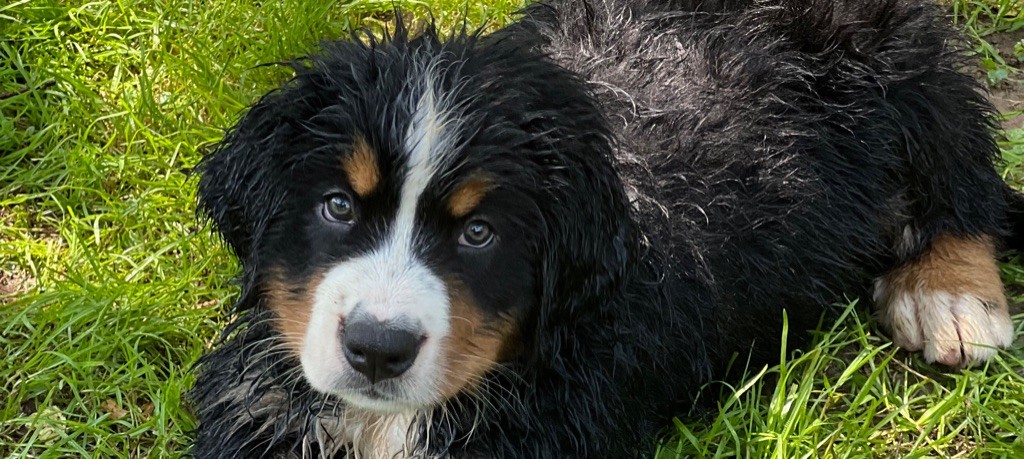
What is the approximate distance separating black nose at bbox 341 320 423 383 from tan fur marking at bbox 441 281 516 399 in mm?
106

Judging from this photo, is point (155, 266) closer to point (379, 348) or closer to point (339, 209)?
point (339, 209)

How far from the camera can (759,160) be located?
3557 mm

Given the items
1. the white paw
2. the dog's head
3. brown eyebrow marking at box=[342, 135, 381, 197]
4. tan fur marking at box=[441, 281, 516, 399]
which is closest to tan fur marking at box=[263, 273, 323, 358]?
the dog's head

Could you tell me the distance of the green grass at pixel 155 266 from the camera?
3.72 m

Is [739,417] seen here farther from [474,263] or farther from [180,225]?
[180,225]

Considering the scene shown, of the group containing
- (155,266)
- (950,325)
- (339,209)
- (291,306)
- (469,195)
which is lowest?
(155,266)

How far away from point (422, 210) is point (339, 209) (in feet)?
0.74

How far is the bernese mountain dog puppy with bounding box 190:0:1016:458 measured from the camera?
8.89ft

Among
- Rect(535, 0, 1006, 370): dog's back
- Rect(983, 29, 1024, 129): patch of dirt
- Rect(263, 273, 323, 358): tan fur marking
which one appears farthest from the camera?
Rect(983, 29, 1024, 129): patch of dirt

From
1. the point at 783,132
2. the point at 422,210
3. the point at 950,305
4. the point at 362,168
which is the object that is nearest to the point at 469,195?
the point at 422,210

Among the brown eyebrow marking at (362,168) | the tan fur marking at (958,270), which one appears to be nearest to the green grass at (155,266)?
the tan fur marking at (958,270)

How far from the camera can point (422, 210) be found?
2701 mm

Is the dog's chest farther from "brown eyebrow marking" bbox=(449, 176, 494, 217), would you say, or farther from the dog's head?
"brown eyebrow marking" bbox=(449, 176, 494, 217)

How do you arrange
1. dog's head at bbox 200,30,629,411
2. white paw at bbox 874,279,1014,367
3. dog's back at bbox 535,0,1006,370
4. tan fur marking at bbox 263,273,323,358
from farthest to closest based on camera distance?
white paw at bbox 874,279,1014,367
dog's back at bbox 535,0,1006,370
tan fur marking at bbox 263,273,323,358
dog's head at bbox 200,30,629,411
